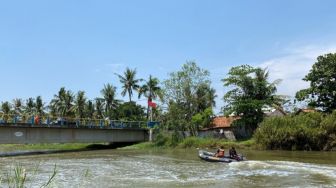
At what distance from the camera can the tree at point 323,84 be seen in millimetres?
52188

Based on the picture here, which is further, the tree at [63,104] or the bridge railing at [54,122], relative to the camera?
the tree at [63,104]

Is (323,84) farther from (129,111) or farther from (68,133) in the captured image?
(129,111)

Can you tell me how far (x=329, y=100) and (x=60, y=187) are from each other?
→ 4173cm

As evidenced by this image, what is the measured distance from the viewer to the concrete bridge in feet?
148

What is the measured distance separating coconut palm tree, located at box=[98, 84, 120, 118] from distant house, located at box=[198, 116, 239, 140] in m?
24.3

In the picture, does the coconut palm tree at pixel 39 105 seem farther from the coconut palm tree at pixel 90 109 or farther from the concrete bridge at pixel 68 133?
the concrete bridge at pixel 68 133

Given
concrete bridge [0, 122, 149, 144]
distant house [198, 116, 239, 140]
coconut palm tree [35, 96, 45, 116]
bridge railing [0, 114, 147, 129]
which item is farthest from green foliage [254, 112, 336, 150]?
coconut palm tree [35, 96, 45, 116]

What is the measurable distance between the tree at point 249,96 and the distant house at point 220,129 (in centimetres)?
292

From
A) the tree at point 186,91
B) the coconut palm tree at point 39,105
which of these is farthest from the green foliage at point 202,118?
the coconut palm tree at point 39,105

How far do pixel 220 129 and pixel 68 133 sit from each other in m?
24.0

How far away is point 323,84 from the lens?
53438mm

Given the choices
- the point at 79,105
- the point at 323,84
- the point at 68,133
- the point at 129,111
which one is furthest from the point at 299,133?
the point at 79,105

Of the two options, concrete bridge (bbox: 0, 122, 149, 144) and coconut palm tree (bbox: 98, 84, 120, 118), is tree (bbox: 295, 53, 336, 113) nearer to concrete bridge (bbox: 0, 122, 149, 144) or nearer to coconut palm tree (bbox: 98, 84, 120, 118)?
concrete bridge (bbox: 0, 122, 149, 144)

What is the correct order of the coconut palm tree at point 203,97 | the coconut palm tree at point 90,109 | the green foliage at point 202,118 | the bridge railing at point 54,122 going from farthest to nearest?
the coconut palm tree at point 90,109 → the coconut palm tree at point 203,97 → the green foliage at point 202,118 → the bridge railing at point 54,122
